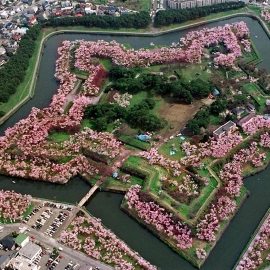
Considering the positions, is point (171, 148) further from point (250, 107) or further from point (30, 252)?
point (30, 252)

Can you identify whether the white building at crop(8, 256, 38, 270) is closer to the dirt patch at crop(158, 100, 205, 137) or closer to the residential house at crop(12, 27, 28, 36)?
the dirt patch at crop(158, 100, 205, 137)

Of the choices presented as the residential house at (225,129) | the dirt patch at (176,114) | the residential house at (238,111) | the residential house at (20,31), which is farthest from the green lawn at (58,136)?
the residential house at (20,31)

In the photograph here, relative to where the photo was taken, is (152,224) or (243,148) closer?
(152,224)

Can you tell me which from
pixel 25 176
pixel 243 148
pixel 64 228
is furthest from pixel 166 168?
pixel 25 176

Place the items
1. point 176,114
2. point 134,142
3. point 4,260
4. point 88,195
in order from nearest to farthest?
point 4,260 → point 88,195 → point 134,142 → point 176,114

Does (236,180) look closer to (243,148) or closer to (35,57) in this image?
(243,148)

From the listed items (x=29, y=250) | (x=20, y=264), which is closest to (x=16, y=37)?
(x=29, y=250)
